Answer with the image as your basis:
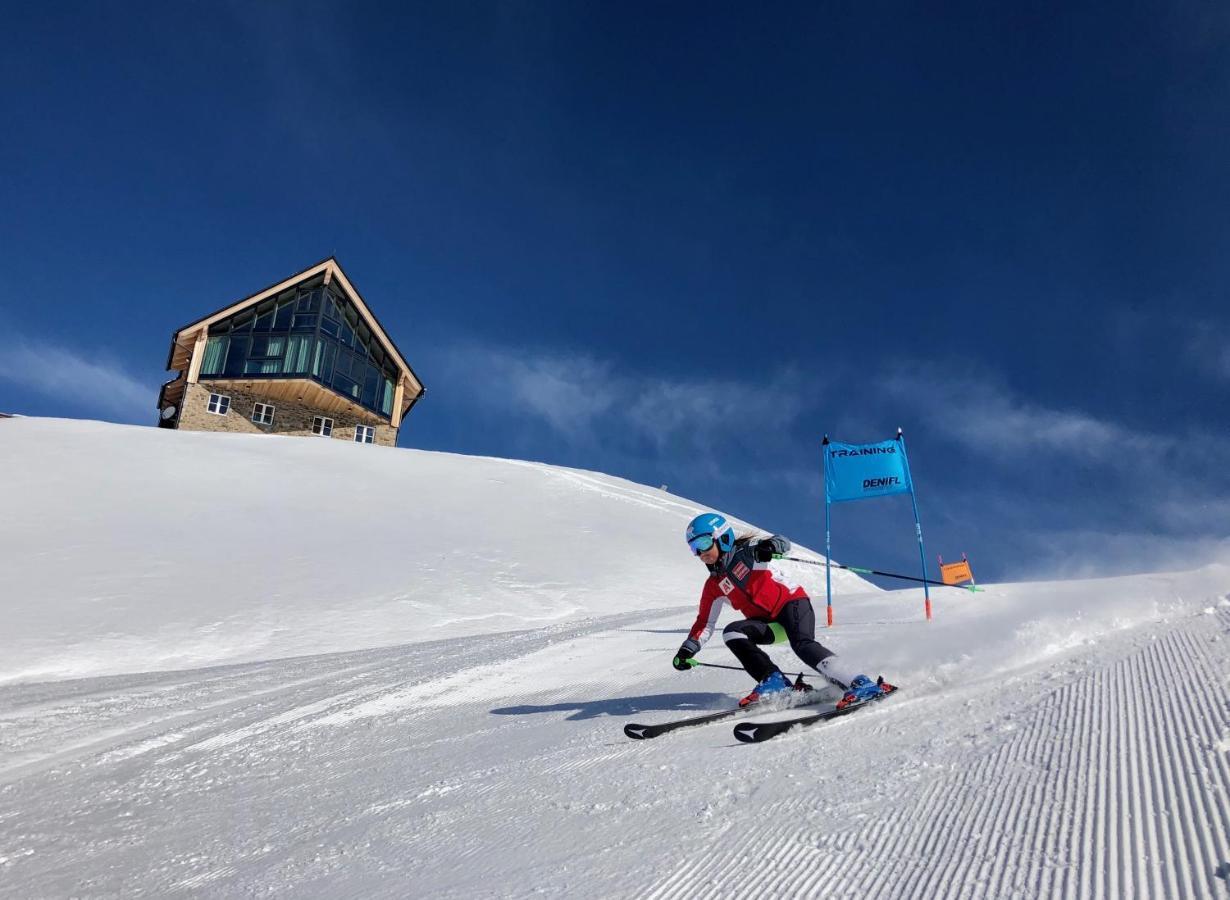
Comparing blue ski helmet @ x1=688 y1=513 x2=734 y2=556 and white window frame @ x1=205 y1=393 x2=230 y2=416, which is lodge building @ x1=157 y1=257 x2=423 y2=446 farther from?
blue ski helmet @ x1=688 y1=513 x2=734 y2=556

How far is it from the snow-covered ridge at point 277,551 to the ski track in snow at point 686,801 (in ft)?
15.4

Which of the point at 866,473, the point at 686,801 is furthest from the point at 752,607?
the point at 866,473

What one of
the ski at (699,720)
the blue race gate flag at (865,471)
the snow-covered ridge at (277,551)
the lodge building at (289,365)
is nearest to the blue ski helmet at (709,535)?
the ski at (699,720)

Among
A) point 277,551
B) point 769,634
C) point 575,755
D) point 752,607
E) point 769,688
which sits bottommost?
point 575,755

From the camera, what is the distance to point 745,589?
431cm

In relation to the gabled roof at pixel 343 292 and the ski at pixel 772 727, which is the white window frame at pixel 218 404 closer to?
the gabled roof at pixel 343 292

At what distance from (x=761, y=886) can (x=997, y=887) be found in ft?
1.73

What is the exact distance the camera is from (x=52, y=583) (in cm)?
968

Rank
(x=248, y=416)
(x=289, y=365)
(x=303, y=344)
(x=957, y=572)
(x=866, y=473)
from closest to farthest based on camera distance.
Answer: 1. (x=866, y=473)
2. (x=957, y=572)
3. (x=248, y=416)
4. (x=289, y=365)
5. (x=303, y=344)

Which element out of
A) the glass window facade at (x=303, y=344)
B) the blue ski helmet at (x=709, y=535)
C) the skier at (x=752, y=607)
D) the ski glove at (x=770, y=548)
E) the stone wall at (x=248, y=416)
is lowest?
Answer: the skier at (x=752, y=607)

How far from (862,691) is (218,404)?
3817 cm

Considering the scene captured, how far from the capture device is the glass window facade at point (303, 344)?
35.2 meters

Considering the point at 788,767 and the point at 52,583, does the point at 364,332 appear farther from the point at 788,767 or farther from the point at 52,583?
the point at 788,767

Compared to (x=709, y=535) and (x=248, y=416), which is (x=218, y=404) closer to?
(x=248, y=416)
